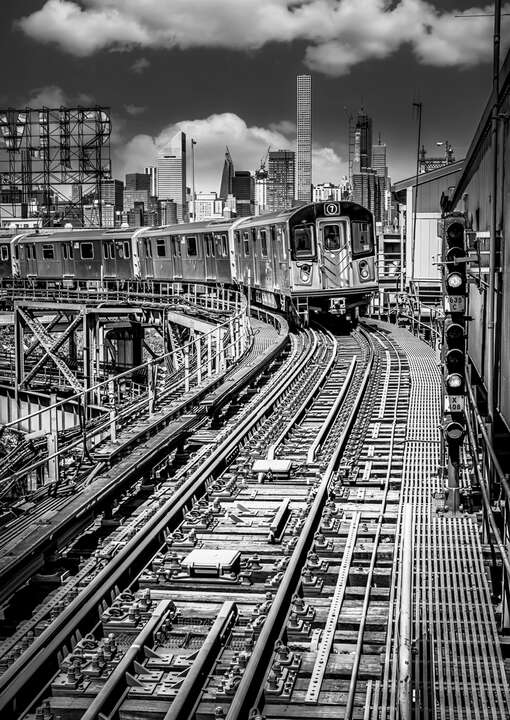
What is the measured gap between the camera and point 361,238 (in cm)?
2238

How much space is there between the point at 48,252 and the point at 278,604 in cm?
3470

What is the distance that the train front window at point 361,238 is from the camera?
875 inches

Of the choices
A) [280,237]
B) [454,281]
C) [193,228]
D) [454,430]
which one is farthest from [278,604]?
[193,228]

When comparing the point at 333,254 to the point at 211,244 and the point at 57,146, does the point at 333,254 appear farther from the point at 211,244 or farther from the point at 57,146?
the point at 57,146

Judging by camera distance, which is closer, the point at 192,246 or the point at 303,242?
the point at 303,242

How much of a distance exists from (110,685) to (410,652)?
1.70 metres

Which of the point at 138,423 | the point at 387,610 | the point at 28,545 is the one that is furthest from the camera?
the point at 138,423

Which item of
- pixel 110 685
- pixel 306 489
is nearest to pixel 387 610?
pixel 110 685

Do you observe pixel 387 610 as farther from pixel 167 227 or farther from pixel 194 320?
pixel 167 227

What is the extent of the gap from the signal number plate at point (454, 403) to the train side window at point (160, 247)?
2602cm

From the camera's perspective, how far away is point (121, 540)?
8.48 metres

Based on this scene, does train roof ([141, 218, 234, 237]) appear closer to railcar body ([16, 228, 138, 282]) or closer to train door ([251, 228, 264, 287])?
railcar body ([16, 228, 138, 282])

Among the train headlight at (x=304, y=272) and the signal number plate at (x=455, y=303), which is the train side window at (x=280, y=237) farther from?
the signal number plate at (x=455, y=303)

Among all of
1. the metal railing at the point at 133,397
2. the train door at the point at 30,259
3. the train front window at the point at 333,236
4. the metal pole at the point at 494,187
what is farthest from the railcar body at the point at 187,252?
the metal pole at the point at 494,187
